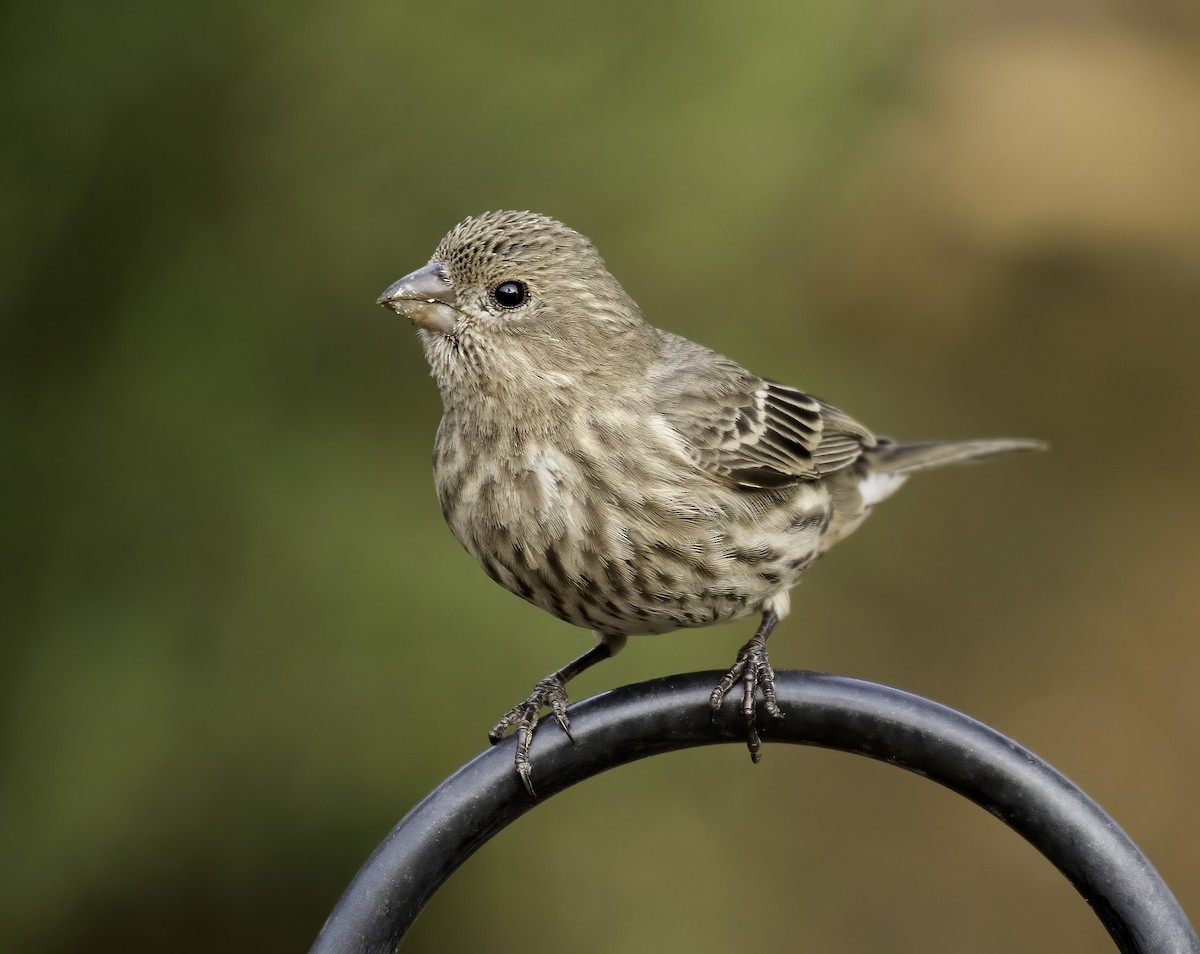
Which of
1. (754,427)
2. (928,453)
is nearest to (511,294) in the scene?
(754,427)

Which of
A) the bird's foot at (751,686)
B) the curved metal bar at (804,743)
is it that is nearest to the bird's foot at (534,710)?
the curved metal bar at (804,743)

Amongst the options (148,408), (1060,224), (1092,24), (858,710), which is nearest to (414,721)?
(148,408)

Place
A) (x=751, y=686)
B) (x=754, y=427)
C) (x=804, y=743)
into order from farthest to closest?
(x=754, y=427)
(x=751, y=686)
(x=804, y=743)

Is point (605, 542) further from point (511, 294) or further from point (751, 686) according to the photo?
point (511, 294)

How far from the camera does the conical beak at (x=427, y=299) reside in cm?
318

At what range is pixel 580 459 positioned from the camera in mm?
3219

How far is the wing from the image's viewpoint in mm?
3441

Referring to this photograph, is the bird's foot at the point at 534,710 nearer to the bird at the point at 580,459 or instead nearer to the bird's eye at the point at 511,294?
the bird at the point at 580,459

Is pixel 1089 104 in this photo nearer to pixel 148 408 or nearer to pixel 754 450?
pixel 754 450

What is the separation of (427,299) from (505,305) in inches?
7.8

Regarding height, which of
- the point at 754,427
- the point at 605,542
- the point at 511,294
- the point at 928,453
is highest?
the point at 928,453

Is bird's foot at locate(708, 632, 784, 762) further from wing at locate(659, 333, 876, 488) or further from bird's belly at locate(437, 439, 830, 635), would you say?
wing at locate(659, 333, 876, 488)

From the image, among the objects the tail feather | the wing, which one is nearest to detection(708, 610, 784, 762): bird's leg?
the wing

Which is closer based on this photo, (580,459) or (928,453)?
(580,459)
